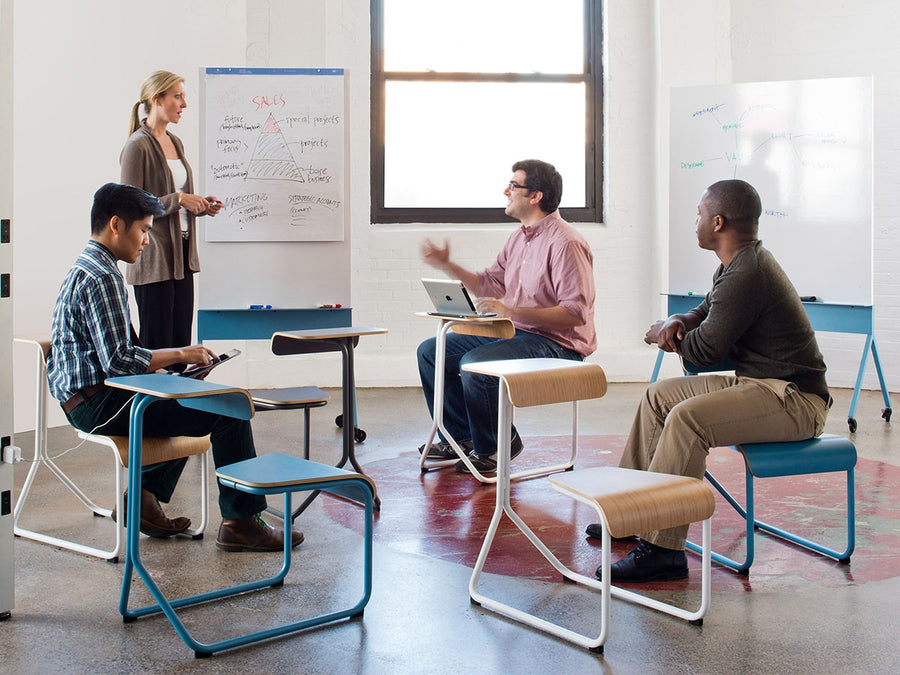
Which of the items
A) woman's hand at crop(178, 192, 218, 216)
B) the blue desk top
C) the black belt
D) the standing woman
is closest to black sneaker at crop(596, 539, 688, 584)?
the blue desk top

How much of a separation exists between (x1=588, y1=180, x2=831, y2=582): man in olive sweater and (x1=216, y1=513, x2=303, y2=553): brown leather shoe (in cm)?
105

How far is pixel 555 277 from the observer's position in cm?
413

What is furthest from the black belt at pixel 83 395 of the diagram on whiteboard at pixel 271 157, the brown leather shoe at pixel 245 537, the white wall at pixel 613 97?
the white wall at pixel 613 97

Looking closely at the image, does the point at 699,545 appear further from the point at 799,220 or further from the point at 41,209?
the point at 41,209

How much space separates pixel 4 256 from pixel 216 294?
2428 millimetres

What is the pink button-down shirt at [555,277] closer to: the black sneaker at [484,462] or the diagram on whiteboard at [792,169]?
the black sneaker at [484,462]

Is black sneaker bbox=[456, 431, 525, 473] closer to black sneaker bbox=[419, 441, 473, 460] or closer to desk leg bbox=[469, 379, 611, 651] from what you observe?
black sneaker bbox=[419, 441, 473, 460]

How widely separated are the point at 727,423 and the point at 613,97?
4.57m

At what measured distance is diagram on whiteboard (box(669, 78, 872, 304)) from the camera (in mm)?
5238

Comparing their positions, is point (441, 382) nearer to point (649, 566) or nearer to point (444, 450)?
point (444, 450)

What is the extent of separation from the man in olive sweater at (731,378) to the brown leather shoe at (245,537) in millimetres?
1046

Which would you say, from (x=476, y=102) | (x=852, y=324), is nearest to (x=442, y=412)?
(x=852, y=324)

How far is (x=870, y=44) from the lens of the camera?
21.1 feet

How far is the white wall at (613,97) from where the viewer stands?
6.05m
